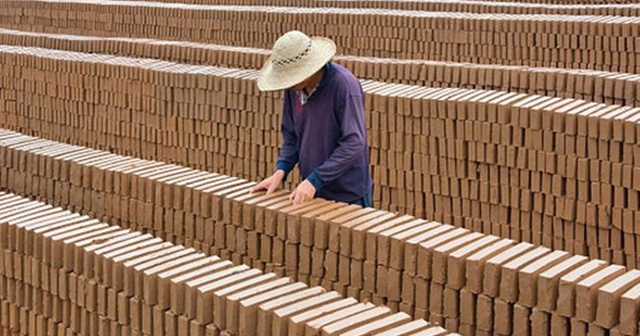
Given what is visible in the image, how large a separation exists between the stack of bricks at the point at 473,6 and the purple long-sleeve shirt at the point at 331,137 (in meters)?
8.88

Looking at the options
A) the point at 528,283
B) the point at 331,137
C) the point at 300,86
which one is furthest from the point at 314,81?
the point at 528,283

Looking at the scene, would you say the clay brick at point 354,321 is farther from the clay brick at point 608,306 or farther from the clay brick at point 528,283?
the clay brick at point 608,306

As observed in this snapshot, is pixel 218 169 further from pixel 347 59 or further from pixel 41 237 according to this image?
pixel 41 237

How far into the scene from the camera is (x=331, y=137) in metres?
5.89

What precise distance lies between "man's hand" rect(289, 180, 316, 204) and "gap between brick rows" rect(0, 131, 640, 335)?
45 mm

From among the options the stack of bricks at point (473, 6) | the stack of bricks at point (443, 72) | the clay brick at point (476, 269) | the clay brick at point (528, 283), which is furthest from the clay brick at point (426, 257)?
the stack of bricks at point (473, 6)

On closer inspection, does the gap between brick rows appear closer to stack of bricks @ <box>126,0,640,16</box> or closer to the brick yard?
the brick yard

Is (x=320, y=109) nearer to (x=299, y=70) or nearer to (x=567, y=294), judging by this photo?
(x=299, y=70)

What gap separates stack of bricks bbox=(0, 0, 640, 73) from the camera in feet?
40.5

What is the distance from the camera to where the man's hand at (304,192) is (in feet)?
19.2

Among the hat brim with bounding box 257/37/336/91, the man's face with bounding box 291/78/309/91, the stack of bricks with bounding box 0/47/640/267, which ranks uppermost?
the hat brim with bounding box 257/37/336/91

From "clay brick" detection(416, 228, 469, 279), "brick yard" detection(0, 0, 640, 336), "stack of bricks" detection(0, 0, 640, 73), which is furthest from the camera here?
"stack of bricks" detection(0, 0, 640, 73)

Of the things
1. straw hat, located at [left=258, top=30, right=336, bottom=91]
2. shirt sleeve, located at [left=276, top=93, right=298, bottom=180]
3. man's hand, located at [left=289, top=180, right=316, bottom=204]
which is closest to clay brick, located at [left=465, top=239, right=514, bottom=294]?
man's hand, located at [left=289, top=180, right=316, bottom=204]

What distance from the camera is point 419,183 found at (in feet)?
28.6
